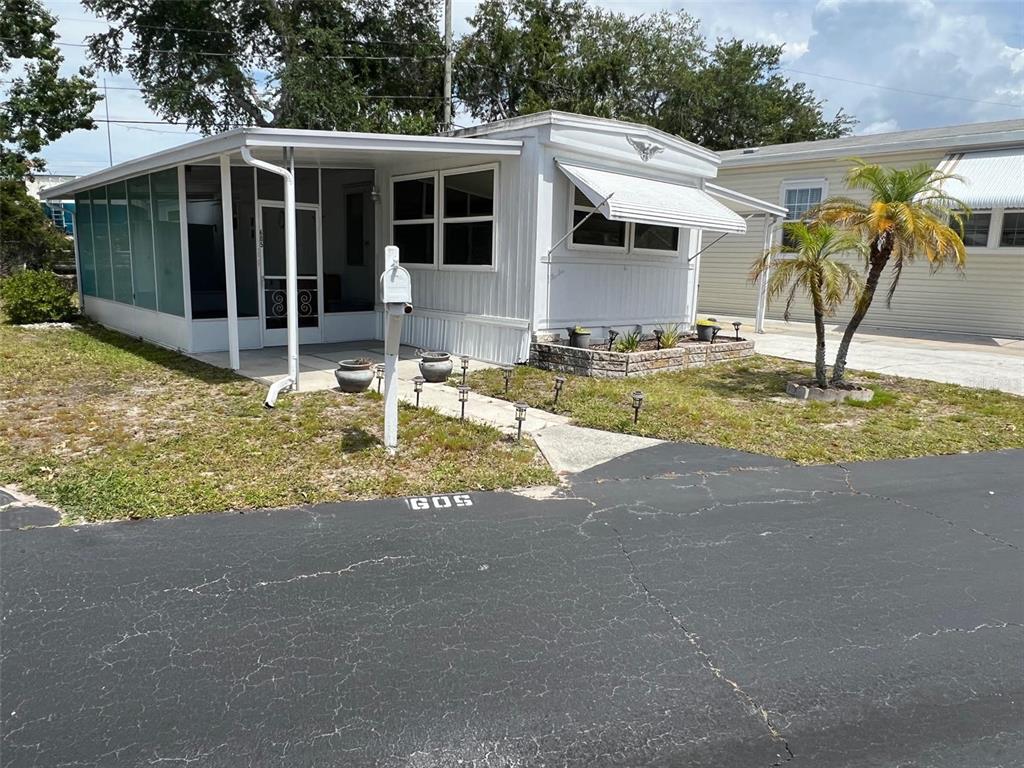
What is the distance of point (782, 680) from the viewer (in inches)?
111

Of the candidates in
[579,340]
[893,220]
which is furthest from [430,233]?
[893,220]

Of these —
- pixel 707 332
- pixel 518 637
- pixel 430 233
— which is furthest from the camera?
pixel 707 332

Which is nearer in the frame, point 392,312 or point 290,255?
point 392,312

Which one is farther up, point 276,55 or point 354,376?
point 276,55

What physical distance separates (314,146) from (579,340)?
399 cm

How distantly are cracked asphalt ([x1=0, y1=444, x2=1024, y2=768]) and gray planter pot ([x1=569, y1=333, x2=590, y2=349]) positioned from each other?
4.67m

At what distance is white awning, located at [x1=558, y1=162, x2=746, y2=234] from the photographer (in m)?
8.42

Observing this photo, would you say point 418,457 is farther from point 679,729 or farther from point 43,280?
point 43,280

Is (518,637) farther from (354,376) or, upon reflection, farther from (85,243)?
(85,243)

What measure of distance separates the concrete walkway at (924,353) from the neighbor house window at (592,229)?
11.0 ft

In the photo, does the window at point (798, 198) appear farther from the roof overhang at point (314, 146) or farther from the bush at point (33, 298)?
the bush at point (33, 298)

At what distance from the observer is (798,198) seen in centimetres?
1634

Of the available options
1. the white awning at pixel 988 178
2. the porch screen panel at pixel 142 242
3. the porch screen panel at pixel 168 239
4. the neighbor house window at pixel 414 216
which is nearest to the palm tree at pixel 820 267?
the neighbor house window at pixel 414 216

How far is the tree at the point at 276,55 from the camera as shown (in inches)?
774
